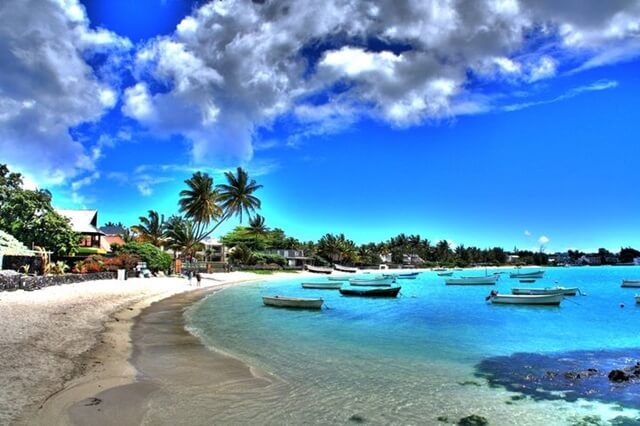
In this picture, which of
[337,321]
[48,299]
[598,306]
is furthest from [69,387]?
[598,306]

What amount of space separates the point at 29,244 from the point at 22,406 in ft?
128

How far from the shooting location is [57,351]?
13.5 meters

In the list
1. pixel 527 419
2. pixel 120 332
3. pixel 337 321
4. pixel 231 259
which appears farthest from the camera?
pixel 231 259

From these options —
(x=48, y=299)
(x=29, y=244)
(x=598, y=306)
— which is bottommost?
(x=598, y=306)

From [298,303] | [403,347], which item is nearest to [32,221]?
[298,303]

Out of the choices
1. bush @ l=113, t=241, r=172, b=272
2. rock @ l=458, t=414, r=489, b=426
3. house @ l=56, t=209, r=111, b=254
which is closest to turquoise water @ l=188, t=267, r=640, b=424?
rock @ l=458, t=414, r=489, b=426

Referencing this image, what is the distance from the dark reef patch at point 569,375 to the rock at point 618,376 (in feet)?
0.09

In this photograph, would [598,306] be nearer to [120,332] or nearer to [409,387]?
[409,387]

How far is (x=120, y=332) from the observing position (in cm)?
1908

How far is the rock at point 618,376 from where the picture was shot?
13.3m

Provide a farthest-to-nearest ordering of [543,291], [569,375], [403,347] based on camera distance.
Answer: [543,291] → [403,347] → [569,375]

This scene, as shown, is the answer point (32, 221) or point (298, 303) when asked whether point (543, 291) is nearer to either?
point (298, 303)

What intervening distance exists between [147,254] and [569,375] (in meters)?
49.4

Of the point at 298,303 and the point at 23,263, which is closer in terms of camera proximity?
the point at 298,303
